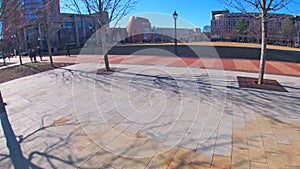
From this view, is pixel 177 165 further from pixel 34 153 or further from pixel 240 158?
pixel 34 153

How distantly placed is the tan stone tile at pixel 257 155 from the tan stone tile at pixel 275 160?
70 mm

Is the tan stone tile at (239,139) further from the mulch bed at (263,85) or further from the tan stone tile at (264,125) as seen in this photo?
the mulch bed at (263,85)

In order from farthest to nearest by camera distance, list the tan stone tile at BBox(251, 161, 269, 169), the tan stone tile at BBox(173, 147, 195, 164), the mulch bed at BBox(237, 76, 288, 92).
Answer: the mulch bed at BBox(237, 76, 288, 92) → the tan stone tile at BBox(173, 147, 195, 164) → the tan stone tile at BBox(251, 161, 269, 169)

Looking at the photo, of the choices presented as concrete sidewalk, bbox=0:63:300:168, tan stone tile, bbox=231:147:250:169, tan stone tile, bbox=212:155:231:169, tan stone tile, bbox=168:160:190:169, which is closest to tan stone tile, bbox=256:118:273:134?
concrete sidewalk, bbox=0:63:300:168

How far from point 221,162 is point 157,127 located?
1573mm

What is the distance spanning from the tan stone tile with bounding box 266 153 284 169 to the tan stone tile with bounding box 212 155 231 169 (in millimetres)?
607

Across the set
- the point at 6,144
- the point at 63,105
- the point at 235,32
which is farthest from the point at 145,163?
the point at 235,32

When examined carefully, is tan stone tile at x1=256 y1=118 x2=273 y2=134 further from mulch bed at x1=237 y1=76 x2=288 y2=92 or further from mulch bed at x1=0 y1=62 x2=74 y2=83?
mulch bed at x1=0 y1=62 x2=74 y2=83

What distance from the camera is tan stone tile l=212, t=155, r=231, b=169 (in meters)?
2.89

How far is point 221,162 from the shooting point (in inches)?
118

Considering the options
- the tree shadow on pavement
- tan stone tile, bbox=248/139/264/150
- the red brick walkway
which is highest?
the red brick walkway

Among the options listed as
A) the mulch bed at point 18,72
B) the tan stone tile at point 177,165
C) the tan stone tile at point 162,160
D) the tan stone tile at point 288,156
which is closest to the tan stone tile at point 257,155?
the tan stone tile at point 288,156

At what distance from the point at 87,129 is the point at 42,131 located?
3.24ft

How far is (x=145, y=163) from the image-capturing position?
9.87ft
